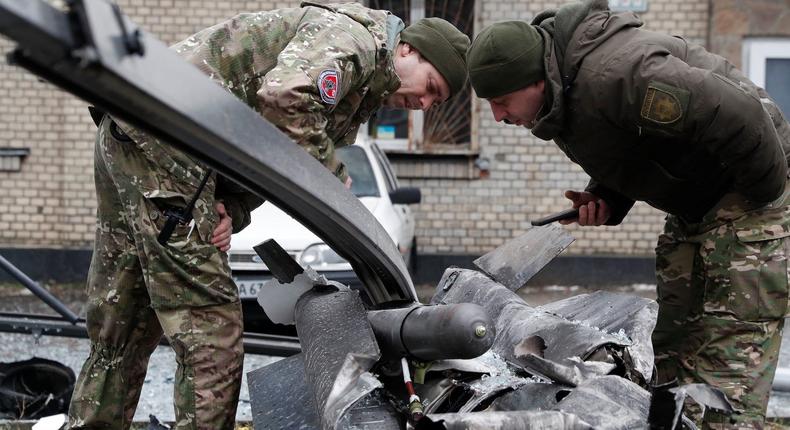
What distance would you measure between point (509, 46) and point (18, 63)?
70.9 inches

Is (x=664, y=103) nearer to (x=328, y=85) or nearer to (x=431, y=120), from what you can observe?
(x=328, y=85)

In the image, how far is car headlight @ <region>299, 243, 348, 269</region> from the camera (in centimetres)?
620

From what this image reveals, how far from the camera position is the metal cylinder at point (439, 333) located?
1.83 m

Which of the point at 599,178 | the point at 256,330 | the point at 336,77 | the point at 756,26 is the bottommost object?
the point at 256,330

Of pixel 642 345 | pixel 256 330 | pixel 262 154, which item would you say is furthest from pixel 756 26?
pixel 262 154

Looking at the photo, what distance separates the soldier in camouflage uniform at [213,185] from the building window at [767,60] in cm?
766

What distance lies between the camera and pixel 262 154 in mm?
1656

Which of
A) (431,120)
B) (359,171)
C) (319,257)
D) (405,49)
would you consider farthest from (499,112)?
(431,120)

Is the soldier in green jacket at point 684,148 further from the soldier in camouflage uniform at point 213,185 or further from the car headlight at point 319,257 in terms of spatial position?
the car headlight at point 319,257

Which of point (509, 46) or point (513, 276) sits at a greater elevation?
point (509, 46)

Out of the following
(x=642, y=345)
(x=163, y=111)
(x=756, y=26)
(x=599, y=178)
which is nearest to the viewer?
(x=163, y=111)

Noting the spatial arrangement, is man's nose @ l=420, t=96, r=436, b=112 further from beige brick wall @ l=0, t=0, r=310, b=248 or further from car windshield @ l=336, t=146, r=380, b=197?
beige brick wall @ l=0, t=0, r=310, b=248

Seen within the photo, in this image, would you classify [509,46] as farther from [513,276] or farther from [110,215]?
[110,215]

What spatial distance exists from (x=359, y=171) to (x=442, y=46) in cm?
436
